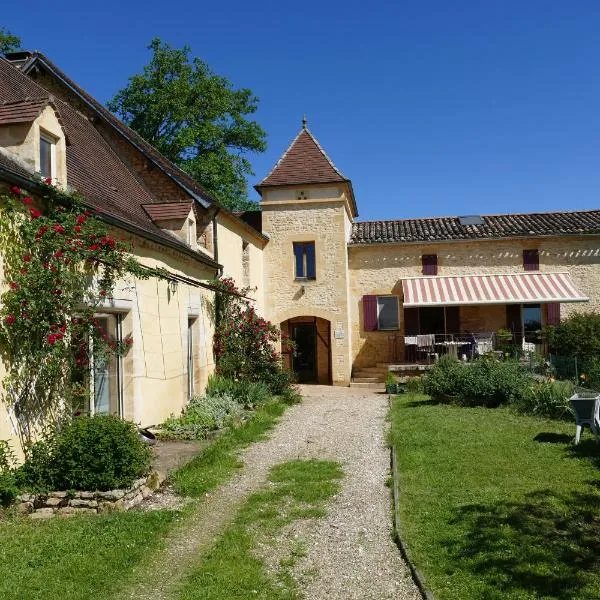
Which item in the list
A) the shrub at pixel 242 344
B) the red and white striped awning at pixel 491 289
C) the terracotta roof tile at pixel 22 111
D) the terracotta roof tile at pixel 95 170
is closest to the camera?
the terracotta roof tile at pixel 22 111

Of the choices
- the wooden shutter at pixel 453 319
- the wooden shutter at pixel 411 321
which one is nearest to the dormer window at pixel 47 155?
the wooden shutter at pixel 411 321

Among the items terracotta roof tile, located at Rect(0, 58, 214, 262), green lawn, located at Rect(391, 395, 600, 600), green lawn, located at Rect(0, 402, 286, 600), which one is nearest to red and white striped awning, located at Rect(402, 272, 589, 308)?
green lawn, located at Rect(391, 395, 600, 600)

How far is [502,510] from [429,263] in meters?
A: 19.3

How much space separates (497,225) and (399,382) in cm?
990

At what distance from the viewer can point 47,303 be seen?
843 centimetres

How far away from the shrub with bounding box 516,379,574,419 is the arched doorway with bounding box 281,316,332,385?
1138cm

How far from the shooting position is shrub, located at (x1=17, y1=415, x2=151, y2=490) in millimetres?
7918

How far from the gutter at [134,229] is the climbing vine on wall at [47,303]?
0.18 metres

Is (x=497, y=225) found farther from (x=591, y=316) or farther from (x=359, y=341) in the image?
(x=359, y=341)

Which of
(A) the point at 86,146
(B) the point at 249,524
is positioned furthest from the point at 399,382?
(B) the point at 249,524

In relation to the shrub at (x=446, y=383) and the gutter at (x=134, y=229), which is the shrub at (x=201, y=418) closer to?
the gutter at (x=134, y=229)

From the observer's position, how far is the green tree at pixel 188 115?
107 feet

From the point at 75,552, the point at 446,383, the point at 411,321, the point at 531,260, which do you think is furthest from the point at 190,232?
the point at 531,260

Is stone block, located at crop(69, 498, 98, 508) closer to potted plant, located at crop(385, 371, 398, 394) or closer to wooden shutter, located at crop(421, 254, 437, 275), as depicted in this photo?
potted plant, located at crop(385, 371, 398, 394)
